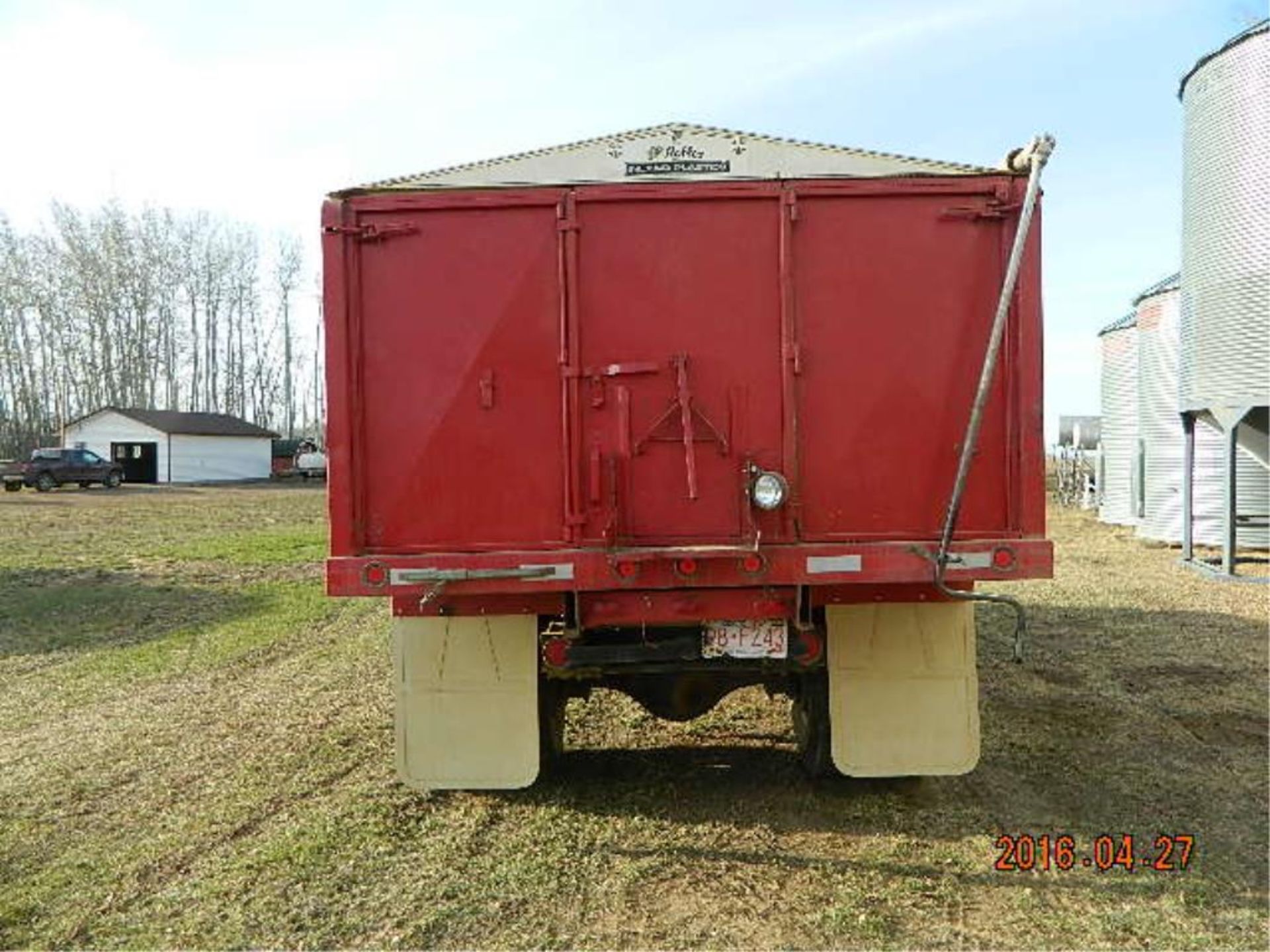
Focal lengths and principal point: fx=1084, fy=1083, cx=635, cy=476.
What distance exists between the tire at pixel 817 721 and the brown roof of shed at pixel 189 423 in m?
51.2

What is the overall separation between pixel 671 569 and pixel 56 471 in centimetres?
4318

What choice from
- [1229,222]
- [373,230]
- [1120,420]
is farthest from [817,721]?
[1120,420]

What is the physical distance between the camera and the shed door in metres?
4.55

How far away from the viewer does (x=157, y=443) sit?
51.2 meters

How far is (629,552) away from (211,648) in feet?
20.9

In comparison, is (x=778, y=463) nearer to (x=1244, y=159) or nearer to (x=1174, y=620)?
(x=1174, y=620)

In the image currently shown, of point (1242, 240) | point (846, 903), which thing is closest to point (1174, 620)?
point (1242, 240)

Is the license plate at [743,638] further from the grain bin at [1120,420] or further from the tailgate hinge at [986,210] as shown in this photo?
the grain bin at [1120,420]

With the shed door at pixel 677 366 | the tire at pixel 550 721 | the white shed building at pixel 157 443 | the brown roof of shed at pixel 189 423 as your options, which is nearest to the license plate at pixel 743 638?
the shed door at pixel 677 366

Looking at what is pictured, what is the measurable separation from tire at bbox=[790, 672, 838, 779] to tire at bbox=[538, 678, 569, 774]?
4.01ft

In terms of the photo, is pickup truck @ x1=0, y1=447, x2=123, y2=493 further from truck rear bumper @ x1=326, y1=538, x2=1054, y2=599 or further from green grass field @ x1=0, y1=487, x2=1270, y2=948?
truck rear bumper @ x1=326, y1=538, x2=1054, y2=599
